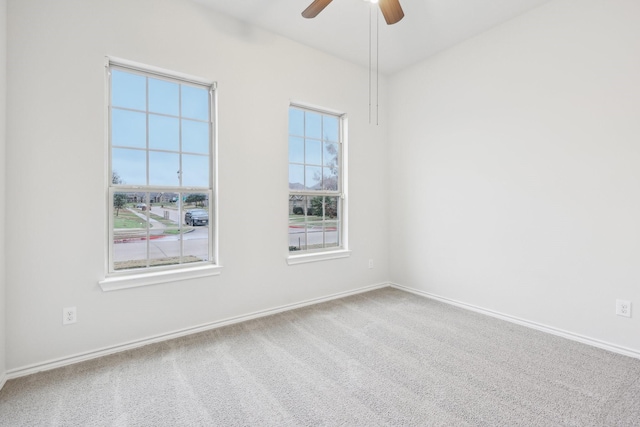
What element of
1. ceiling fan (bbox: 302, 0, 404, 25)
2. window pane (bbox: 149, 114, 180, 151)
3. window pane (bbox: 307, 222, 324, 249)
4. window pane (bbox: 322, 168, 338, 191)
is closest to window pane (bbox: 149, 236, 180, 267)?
window pane (bbox: 149, 114, 180, 151)

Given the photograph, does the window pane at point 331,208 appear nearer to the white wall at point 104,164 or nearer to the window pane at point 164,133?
the white wall at point 104,164

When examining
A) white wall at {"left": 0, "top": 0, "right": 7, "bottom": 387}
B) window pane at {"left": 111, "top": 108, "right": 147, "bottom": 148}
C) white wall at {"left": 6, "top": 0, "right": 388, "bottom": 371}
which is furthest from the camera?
window pane at {"left": 111, "top": 108, "right": 147, "bottom": 148}

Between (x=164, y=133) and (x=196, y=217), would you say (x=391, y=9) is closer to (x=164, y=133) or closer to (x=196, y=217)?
(x=164, y=133)

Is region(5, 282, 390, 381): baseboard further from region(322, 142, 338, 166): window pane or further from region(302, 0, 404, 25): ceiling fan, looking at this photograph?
region(302, 0, 404, 25): ceiling fan

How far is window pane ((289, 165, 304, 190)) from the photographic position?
338 centimetres

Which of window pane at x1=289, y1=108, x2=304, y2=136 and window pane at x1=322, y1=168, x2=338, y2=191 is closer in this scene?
window pane at x1=289, y1=108, x2=304, y2=136

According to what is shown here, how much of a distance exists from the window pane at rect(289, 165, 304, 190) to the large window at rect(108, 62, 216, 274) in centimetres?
87

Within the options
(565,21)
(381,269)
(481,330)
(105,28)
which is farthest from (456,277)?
(105,28)

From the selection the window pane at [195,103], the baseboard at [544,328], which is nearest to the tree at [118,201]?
the window pane at [195,103]

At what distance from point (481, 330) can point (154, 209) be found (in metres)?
3.10

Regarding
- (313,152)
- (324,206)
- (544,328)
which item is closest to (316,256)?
(324,206)

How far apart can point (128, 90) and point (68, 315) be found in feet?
5.86

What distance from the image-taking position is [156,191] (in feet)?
8.46

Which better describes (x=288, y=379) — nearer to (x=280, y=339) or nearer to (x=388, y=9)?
(x=280, y=339)
